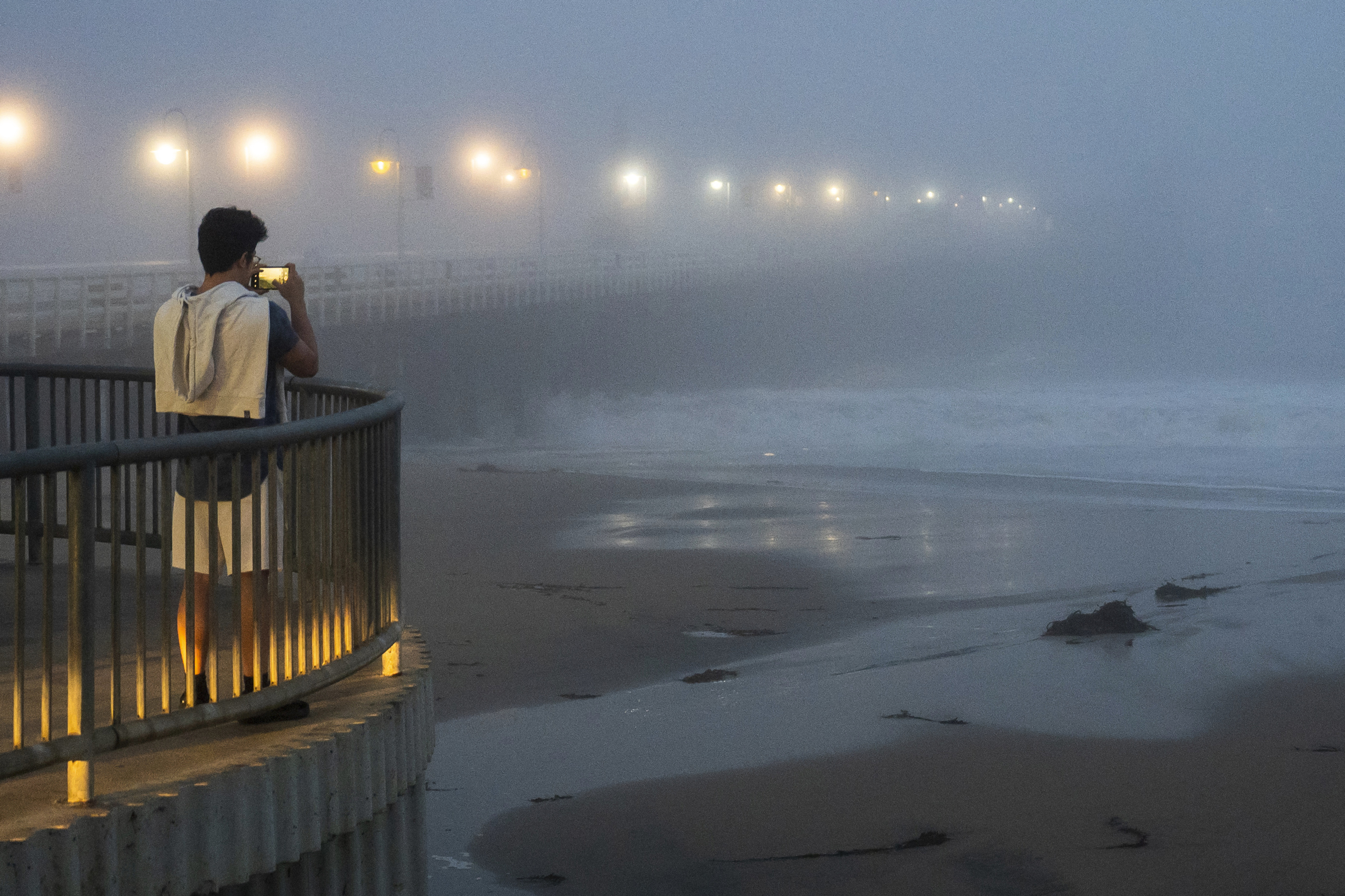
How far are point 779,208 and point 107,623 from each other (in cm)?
10602

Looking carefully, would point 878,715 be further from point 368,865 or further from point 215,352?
point 215,352

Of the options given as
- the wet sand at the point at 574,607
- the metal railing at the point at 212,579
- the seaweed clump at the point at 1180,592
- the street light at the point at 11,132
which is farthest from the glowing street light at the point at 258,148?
the metal railing at the point at 212,579

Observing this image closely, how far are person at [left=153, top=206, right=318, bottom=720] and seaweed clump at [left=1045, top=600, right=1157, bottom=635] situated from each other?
785cm

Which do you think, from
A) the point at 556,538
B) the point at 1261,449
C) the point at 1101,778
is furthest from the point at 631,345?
the point at 1101,778

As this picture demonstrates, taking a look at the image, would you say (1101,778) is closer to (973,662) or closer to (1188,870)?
(1188,870)

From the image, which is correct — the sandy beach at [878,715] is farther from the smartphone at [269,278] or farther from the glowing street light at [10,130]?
the glowing street light at [10,130]

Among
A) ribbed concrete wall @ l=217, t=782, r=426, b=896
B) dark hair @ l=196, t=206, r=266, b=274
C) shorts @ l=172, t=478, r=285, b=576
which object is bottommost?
ribbed concrete wall @ l=217, t=782, r=426, b=896

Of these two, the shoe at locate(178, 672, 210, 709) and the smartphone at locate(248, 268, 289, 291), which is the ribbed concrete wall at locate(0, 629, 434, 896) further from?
the smartphone at locate(248, 268, 289, 291)

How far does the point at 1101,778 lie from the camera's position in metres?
7.57

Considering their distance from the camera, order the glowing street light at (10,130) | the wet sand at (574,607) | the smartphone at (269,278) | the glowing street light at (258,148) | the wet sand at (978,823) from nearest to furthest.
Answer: the smartphone at (269,278), the wet sand at (978,823), the wet sand at (574,607), the glowing street light at (10,130), the glowing street light at (258,148)

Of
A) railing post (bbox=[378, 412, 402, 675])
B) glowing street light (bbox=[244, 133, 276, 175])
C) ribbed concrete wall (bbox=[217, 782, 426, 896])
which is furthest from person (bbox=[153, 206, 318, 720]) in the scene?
glowing street light (bbox=[244, 133, 276, 175])

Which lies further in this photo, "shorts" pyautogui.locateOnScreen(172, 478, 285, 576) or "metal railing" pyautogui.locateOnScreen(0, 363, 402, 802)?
"shorts" pyautogui.locateOnScreen(172, 478, 285, 576)

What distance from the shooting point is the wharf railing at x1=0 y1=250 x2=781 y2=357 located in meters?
23.4

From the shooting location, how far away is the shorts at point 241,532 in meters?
3.75
